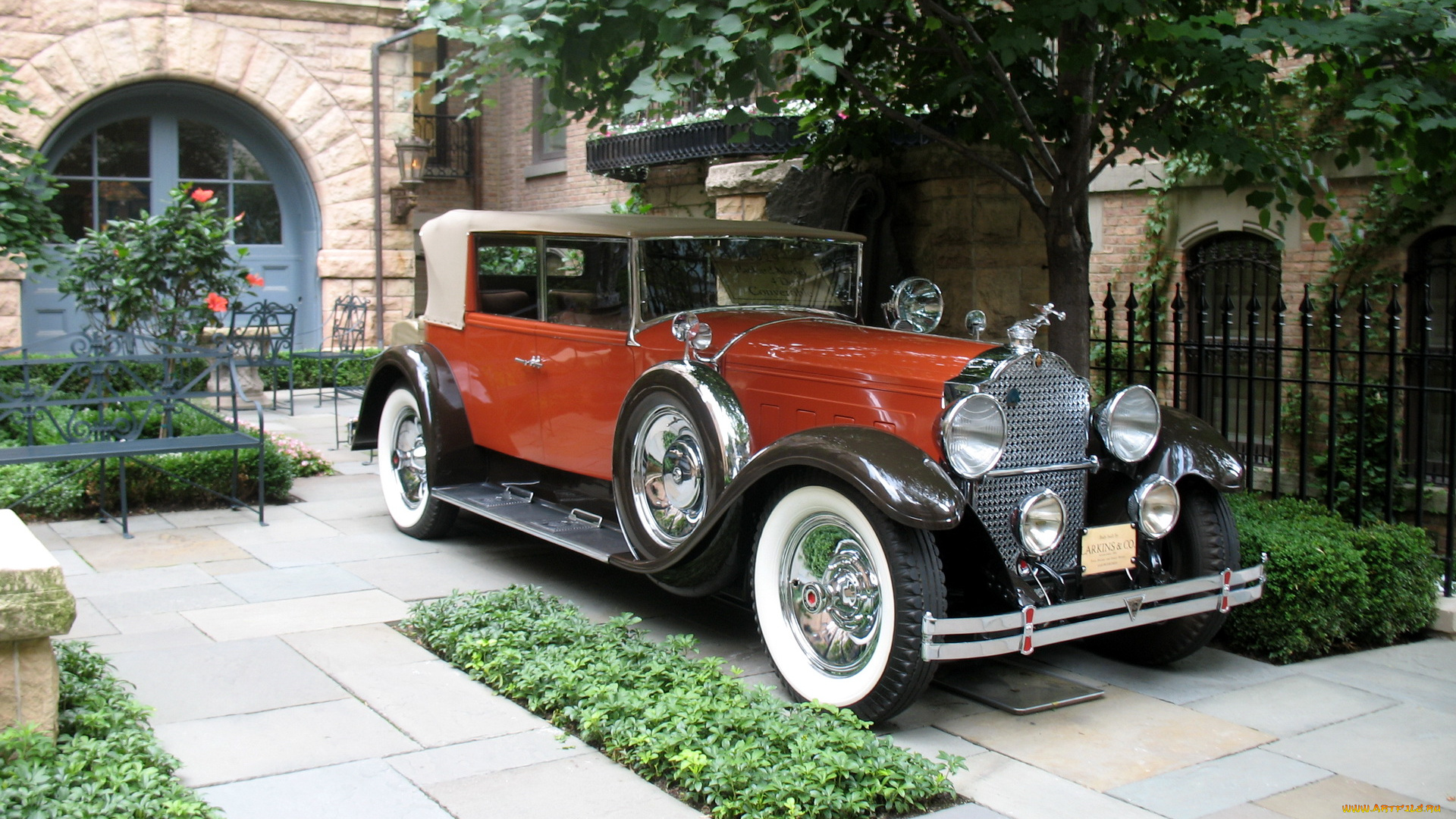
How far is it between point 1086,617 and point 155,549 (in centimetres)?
497

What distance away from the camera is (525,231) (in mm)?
6090

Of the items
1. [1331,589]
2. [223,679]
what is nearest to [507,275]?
[223,679]

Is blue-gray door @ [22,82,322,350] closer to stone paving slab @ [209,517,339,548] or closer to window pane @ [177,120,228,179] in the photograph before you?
window pane @ [177,120,228,179]

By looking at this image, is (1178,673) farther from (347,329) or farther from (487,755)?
(347,329)

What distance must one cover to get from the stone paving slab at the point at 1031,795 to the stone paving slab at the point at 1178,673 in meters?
1.01

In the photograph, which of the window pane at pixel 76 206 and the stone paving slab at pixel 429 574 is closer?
the stone paving slab at pixel 429 574

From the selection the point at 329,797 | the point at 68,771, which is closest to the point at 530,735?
the point at 329,797

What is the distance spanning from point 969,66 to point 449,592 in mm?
3622

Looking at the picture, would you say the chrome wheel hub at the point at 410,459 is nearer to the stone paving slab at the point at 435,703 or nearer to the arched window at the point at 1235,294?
the stone paving slab at the point at 435,703

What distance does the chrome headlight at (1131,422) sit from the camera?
454 centimetres

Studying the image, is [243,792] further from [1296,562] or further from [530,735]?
[1296,562]

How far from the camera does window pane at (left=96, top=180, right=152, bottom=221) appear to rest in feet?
48.0

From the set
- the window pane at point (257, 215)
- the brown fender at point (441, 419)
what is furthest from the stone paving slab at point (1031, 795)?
the window pane at point (257, 215)

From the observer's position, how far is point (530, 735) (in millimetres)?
3922
